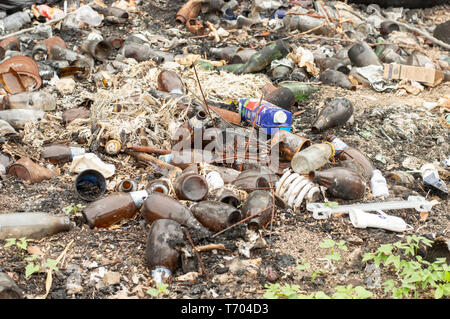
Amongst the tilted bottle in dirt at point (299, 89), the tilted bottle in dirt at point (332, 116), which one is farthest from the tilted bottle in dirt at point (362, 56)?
the tilted bottle in dirt at point (332, 116)

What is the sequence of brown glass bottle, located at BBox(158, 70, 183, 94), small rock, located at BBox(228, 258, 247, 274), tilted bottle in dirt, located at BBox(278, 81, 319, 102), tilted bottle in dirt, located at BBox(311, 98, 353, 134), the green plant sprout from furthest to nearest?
tilted bottle in dirt, located at BBox(278, 81, 319, 102)
brown glass bottle, located at BBox(158, 70, 183, 94)
tilted bottle in dirt, located at BBox(311, 98, 353, 134)
small rock, located at BBox(228, 258, 247, 274)
the green plant sprout

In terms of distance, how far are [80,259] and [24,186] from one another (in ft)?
3.53

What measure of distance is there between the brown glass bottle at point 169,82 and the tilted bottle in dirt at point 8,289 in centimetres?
264

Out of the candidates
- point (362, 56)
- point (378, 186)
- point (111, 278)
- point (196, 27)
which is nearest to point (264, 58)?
point (362, 56)

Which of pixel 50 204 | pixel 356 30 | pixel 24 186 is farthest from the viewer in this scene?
pixel 356 30

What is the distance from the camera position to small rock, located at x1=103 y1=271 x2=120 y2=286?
98.3 inches

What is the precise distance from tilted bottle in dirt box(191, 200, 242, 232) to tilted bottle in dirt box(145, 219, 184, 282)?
11.2 inches

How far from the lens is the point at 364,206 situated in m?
3.25

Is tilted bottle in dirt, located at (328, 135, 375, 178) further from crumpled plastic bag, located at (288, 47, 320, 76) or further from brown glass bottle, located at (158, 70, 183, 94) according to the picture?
crumpled plastic bag, located at (288, 47, 320, 76)

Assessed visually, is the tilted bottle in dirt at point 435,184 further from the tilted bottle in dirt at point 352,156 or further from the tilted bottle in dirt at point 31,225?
the tilted bottle in dirt at point 31,225

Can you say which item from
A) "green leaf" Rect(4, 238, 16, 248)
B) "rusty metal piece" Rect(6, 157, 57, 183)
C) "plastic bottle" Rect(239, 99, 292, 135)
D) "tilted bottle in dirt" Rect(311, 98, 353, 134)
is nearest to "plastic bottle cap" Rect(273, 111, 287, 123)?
"plastic bottle" Rect(239, 99, 292, 135)
